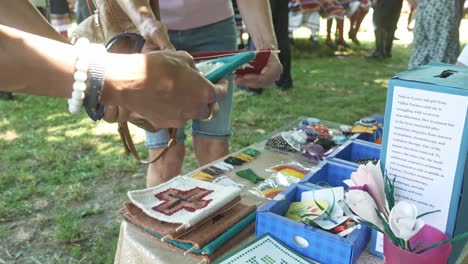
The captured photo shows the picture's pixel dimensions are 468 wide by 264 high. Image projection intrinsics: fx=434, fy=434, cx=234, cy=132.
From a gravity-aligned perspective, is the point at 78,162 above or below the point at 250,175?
below

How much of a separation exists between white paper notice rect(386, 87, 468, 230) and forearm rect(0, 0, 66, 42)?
0.76 metres

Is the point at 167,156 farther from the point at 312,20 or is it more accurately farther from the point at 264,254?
the point at 312,20

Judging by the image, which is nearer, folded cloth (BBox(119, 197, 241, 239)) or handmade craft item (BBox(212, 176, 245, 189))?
folded cloth (BBox(119, 197, 241, 239))

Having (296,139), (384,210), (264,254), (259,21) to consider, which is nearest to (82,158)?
(259,21)

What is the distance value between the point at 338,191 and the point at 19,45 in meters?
0.59

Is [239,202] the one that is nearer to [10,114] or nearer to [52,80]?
[52,80]

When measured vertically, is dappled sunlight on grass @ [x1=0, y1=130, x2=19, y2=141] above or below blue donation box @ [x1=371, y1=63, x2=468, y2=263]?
below

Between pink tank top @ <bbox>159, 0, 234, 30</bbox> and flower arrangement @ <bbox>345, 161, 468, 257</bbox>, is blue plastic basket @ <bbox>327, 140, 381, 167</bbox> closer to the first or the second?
flower arrangement @ <bbox>345, 161, 468, 257</bbox>

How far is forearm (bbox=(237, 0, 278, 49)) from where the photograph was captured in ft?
4.69

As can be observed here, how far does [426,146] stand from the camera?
2.12 ft

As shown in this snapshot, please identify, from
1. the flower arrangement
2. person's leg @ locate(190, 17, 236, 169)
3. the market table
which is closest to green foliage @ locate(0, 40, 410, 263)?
person's leg @ locate(190, 17, 236, 169)

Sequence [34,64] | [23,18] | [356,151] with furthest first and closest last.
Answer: [356,151] → [23,18] → [34,64]

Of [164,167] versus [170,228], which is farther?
[164,167]

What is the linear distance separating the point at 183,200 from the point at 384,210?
384 mm
